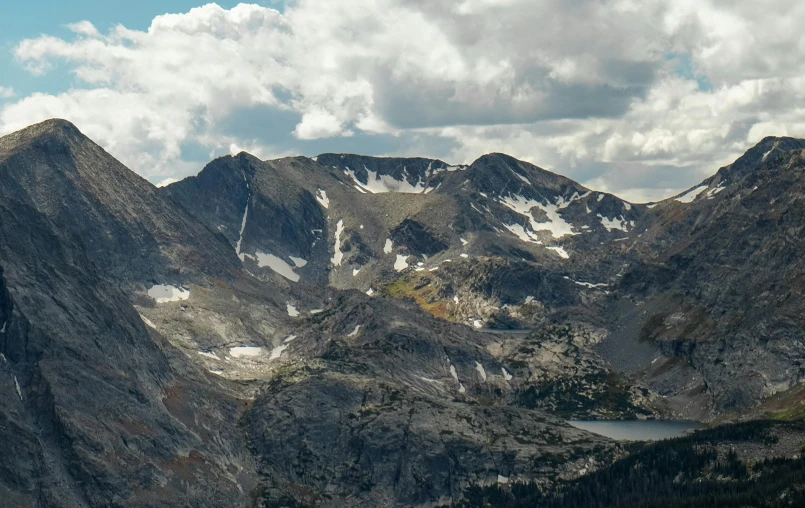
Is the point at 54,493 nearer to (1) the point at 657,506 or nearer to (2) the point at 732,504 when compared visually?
(1) the point at 657,506

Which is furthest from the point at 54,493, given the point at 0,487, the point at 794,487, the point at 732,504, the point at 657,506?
the point at 794,487

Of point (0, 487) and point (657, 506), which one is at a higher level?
point (0, 487)

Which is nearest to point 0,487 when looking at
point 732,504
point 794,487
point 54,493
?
point 54,493

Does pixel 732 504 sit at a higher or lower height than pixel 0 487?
lower

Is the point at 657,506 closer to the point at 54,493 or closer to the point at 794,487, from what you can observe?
the point at 794,487

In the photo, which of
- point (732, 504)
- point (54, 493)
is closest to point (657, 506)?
point (732, 504)
